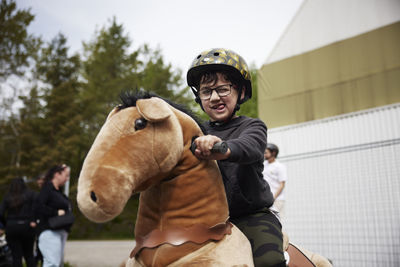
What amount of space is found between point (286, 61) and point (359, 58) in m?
1.93

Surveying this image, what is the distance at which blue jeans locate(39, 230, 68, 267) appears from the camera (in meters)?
5.35

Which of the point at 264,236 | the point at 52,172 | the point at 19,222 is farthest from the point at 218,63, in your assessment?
the point at 19,222

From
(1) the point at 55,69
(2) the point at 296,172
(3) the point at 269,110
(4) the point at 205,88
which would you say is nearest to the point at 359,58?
(3) the point at 269,110

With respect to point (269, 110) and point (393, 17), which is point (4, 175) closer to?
point (269, 110)

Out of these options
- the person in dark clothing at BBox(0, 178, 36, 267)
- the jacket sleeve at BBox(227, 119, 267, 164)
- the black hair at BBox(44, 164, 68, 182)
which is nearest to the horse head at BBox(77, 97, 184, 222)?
the jacket sleeve at BBox(227, 119, 267, 164)

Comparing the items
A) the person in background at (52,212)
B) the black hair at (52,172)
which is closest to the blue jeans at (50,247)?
the person in background at (52,212)

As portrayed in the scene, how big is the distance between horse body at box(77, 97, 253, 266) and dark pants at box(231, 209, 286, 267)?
0.17 metres

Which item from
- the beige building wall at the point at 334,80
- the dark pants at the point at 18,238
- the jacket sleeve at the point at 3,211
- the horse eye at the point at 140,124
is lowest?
the dark pants at the point at 18,238

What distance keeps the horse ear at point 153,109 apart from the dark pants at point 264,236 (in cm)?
87

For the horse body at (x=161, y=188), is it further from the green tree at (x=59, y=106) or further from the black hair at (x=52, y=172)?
the green tree at (x=59, y=106)

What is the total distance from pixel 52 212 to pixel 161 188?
4.80 meters

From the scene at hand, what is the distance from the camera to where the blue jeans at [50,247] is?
5348 millimetres

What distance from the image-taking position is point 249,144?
1.69 m

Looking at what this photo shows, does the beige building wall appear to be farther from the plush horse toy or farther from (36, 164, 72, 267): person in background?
the plush horse toy
